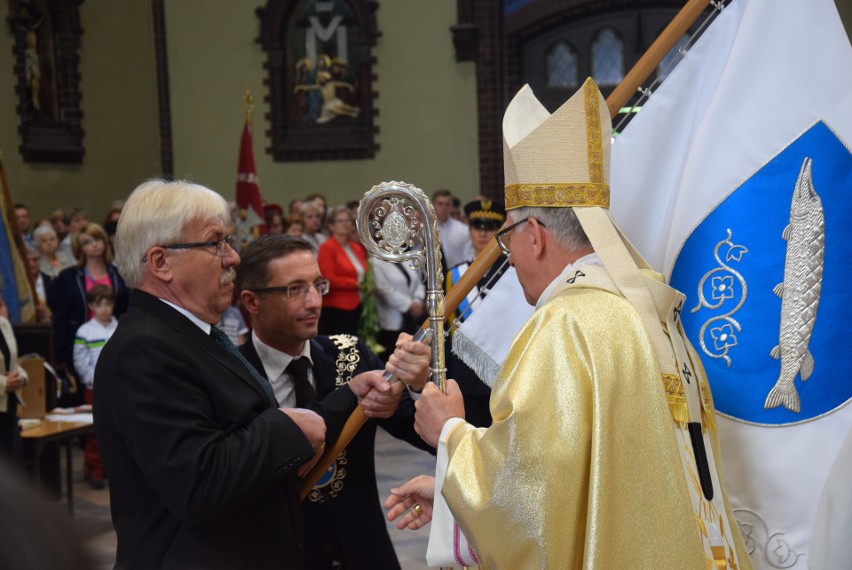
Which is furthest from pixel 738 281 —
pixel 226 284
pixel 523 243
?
pixel 226 284

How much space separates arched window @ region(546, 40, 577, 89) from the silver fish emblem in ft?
36.3

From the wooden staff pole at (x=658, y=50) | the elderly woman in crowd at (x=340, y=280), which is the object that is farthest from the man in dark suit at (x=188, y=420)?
the elderly woman in crowd at (x=340, y=280)

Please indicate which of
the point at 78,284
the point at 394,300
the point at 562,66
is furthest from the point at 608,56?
the point at 78,284

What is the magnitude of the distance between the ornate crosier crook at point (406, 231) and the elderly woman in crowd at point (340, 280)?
591 centimetres

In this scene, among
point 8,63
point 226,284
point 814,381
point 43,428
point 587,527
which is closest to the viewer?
point 587,527

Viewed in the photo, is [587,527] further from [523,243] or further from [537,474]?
[523,243]

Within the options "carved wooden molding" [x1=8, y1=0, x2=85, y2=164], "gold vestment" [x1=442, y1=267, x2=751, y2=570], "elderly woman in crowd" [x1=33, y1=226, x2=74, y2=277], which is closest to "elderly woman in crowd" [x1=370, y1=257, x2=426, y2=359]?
"elderly woman in crowd" [x1=33, y1=226, x2=74, y2=277]

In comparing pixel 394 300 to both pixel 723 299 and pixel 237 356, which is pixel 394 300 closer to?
pixel 723 299

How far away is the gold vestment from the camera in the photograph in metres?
1.87

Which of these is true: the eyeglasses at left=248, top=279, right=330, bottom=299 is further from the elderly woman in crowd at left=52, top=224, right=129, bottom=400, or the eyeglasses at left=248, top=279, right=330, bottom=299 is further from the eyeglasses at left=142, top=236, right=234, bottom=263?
the elderly woman in crowd at left=52, top=224, right=129, bottom=400

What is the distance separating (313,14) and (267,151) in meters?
1.87

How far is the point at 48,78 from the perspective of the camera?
12.3 meters

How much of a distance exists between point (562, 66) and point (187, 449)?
1199cm

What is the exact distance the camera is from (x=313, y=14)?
13898 millimetres
